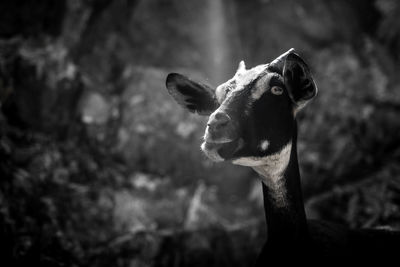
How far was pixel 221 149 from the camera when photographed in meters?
3.79

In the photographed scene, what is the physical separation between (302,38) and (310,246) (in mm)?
9149

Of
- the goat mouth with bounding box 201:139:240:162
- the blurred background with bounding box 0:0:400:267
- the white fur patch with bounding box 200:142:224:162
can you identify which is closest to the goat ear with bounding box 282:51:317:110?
the goat mouth with bounding box 201:139:240:162

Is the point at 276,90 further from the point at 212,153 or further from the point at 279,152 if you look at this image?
the point at 212,153

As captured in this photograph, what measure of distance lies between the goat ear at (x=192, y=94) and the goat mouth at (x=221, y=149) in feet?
2.89

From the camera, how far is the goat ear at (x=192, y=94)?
4.62 metres

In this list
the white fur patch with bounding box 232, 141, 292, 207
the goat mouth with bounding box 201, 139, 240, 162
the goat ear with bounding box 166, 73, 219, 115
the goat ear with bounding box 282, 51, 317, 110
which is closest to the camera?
the goat mouth with bounding box 201, 139, 240, 162

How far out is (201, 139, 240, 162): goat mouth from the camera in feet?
12.3

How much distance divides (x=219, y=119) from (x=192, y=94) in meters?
1.19

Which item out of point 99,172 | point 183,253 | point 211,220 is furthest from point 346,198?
point 99,172

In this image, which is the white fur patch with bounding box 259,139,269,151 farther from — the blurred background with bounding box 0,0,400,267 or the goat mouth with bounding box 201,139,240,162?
the blurred background with bounding box 0,0,400,267

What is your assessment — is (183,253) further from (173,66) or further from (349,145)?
(173,66)

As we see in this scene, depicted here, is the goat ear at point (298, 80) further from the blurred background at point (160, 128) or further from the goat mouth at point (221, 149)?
the blurred background at point (160, 128)

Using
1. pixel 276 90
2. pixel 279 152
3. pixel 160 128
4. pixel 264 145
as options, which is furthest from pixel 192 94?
pixel 160 128

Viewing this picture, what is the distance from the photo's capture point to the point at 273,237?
414cm
